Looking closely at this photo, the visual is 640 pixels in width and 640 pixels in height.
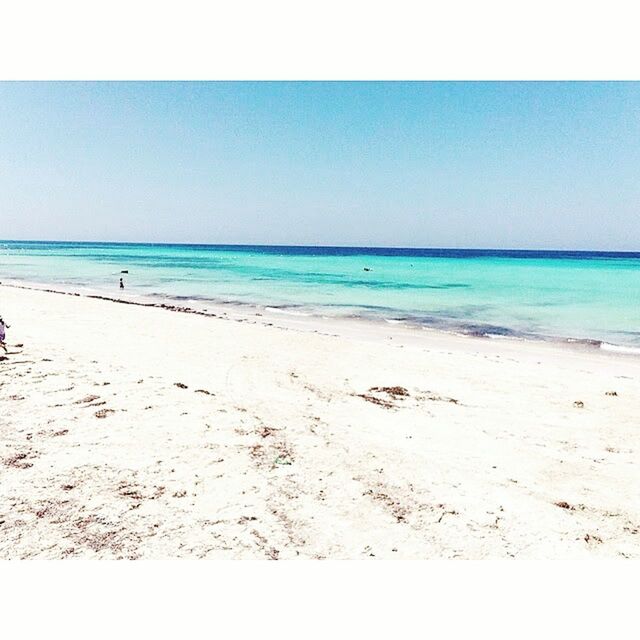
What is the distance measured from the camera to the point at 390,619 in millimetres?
2018

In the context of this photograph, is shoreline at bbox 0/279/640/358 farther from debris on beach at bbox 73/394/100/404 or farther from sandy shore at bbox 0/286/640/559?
debris on beach at bbox 73/394/100/404

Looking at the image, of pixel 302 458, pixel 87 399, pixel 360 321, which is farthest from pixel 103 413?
pixel 360 321

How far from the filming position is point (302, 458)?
156 inches

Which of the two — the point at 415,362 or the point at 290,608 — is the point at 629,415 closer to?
the point at 415,362

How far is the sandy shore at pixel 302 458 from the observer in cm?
288

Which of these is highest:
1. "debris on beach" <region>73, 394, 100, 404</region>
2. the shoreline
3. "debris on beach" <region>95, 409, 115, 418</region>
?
"debris on beach" <region>73, 394, 100, 404</region>

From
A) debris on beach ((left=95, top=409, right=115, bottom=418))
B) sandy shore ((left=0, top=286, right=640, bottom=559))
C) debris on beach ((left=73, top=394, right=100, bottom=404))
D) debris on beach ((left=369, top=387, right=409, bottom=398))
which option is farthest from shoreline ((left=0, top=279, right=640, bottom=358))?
debris on beach ((left=95, top=409, right=115, bottom=418))

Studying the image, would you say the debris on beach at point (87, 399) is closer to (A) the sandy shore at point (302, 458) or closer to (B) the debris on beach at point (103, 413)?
(A) the sandy shore at point (302, 458)

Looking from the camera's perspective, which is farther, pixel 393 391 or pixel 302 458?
pixel 393 391

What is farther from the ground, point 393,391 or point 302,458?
point 302,458

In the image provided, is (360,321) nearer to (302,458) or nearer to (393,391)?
(393,391)

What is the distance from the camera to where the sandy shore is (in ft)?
9.44

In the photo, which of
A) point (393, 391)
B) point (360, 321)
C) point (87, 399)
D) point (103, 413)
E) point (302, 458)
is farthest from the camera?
point (360, 321)
